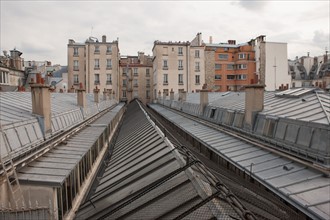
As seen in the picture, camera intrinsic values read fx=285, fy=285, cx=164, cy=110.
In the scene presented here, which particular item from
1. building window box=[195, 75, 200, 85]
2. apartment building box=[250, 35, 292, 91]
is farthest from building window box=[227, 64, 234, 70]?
building window box=[195, 75, 200, 85]

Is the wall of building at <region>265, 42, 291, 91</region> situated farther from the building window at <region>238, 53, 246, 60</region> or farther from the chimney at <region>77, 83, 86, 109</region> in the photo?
the chimney at <region>77, 83, 86, 109</region>

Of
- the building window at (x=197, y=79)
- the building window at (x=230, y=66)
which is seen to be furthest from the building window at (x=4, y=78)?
the building window at (x=230, y=66)

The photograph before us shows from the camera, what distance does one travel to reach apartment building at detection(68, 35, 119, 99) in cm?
6266

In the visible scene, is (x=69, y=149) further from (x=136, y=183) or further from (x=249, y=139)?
(x=249, y=139)

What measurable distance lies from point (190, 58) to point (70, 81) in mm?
28276

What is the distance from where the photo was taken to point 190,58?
64.4 m

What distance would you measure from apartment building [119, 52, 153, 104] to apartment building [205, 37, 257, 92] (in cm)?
1695

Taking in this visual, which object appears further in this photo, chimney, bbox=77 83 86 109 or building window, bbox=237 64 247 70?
building window, bbox=237 64 247 70

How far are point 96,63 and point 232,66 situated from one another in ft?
113

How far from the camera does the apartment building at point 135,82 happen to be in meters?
74.2

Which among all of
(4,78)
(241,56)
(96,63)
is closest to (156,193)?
(4,78)

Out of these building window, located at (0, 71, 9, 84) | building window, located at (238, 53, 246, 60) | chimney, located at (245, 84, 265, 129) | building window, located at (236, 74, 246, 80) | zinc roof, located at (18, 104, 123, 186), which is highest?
building window, located at (238, 53, 246, 60)

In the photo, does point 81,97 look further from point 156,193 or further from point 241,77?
point 241,77

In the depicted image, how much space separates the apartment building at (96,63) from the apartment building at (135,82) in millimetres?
8677
